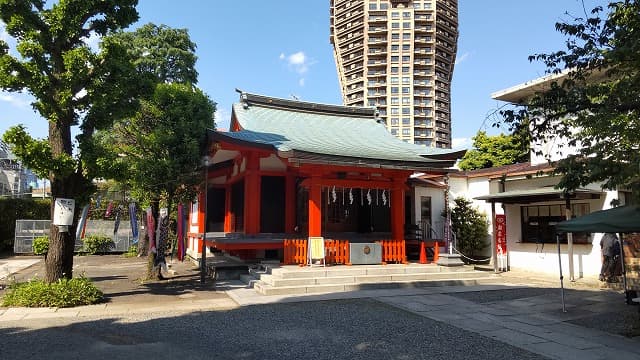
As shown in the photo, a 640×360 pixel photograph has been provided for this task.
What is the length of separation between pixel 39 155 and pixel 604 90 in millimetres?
10343

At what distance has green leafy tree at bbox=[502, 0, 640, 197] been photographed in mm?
5840

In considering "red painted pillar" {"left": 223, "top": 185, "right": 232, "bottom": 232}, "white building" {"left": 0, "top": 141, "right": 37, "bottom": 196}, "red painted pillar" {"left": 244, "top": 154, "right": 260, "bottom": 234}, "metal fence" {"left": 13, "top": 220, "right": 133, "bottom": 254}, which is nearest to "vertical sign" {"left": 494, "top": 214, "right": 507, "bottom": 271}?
"red painted pillar" {"left": 244, "top": 154, "right": 260, "bottom": 234}

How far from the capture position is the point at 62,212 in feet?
30.8

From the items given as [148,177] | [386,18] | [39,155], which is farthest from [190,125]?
[386,18]

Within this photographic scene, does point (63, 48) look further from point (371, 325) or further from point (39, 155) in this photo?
point (371, 325)

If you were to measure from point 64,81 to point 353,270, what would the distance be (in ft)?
27.5

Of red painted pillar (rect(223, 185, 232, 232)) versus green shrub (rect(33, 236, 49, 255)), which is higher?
red painted pillar (rect(223, 185, 232, 232))

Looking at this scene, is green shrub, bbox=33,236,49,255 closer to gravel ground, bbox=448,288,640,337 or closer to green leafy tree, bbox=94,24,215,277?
green leafy tree, bbox=94,24,215,277

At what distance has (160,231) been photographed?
42.3ft

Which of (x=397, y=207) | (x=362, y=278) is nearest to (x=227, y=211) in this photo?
(x=397, y=207)

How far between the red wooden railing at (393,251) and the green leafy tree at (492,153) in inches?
743

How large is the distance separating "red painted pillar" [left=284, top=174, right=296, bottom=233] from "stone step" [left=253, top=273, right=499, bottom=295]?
386 centimetres

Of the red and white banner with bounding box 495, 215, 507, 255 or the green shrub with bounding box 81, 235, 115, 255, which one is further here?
the green shrub with bounding box 81, 235, 115, 255

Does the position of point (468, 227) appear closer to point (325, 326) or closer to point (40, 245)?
point (325, 326)
